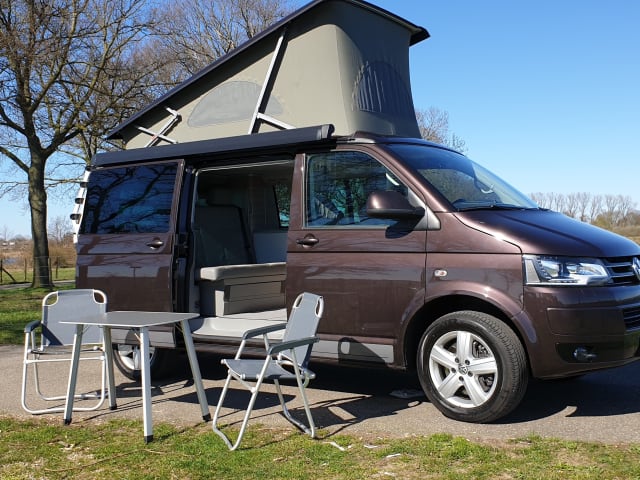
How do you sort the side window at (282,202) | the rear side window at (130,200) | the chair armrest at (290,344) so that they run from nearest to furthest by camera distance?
the chair armrest at (290,344) → the rear side window at (130,200) → the side window at (282,202)

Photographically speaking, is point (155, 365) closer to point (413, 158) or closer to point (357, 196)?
point (357, 196)

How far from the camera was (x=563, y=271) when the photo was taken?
479cm

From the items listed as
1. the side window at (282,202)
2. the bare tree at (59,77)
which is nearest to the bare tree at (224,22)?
the bare tree at (59,77)

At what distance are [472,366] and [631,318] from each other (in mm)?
1149

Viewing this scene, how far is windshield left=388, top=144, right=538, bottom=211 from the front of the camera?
18.1 feet

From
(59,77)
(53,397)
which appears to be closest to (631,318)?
(53,397)

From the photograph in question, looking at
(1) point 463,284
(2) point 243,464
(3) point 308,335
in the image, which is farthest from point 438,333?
(2) point 243,464

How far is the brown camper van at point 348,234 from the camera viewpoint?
4.86 meters

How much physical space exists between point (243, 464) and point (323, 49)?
4.17m

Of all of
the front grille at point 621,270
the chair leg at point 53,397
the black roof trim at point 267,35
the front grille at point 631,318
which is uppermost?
the black roof trim at point 267,35

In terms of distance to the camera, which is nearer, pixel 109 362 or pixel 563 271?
pixel 563 271

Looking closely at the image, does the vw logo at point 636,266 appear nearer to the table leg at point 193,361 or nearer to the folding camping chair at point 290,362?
the folding camping chair at point 290,362

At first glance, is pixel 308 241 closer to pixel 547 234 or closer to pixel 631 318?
pixel 547 234

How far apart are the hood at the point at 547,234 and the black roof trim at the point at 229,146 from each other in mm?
1465
